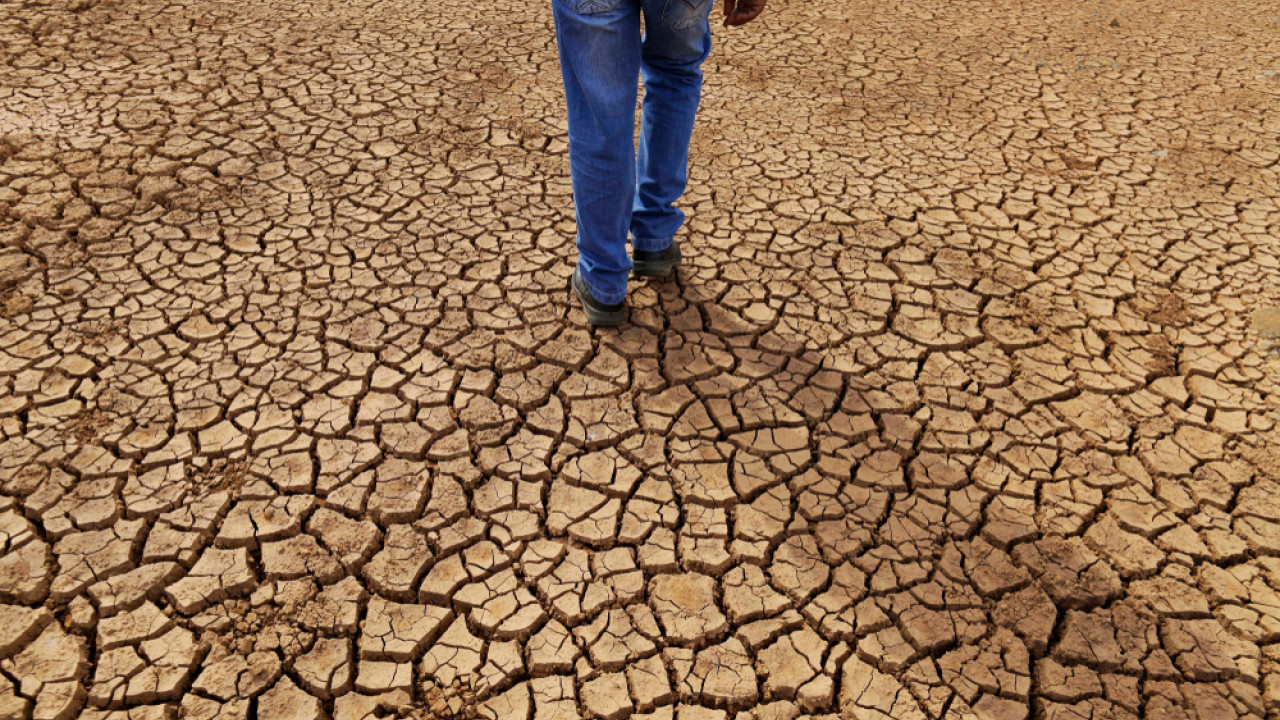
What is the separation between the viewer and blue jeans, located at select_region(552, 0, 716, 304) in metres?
2.30

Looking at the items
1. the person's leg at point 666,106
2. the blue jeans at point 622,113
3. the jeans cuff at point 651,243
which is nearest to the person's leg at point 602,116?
the blue jeans at point 622,113

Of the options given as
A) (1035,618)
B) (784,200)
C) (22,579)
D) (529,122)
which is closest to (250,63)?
(529,122)

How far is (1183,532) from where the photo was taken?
7.44ft

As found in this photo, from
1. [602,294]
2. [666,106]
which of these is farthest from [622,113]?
[602,294]

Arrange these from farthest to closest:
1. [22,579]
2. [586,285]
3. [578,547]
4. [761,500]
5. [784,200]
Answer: [784,200]
[586,285]
[761,500]
[578,547]
[22,579]

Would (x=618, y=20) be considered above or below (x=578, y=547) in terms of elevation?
above

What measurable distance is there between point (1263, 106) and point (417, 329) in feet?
15.0

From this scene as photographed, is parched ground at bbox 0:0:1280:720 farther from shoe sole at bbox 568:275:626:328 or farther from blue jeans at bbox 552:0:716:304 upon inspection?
blue jeans at bbox 552:0:716:304

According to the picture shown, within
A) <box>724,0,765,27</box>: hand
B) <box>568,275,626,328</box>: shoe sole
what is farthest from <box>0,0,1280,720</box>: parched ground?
<box>724,0,765,27</box>: hand

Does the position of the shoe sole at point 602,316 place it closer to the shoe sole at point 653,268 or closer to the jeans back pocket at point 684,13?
the shoe sole at point 653,268

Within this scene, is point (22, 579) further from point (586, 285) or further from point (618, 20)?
point (618, 20)

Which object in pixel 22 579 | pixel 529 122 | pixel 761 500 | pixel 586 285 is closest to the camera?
pixel 22 579

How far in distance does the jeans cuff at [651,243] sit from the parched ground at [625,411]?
6.3 inches

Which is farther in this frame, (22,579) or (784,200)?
(784,200)
